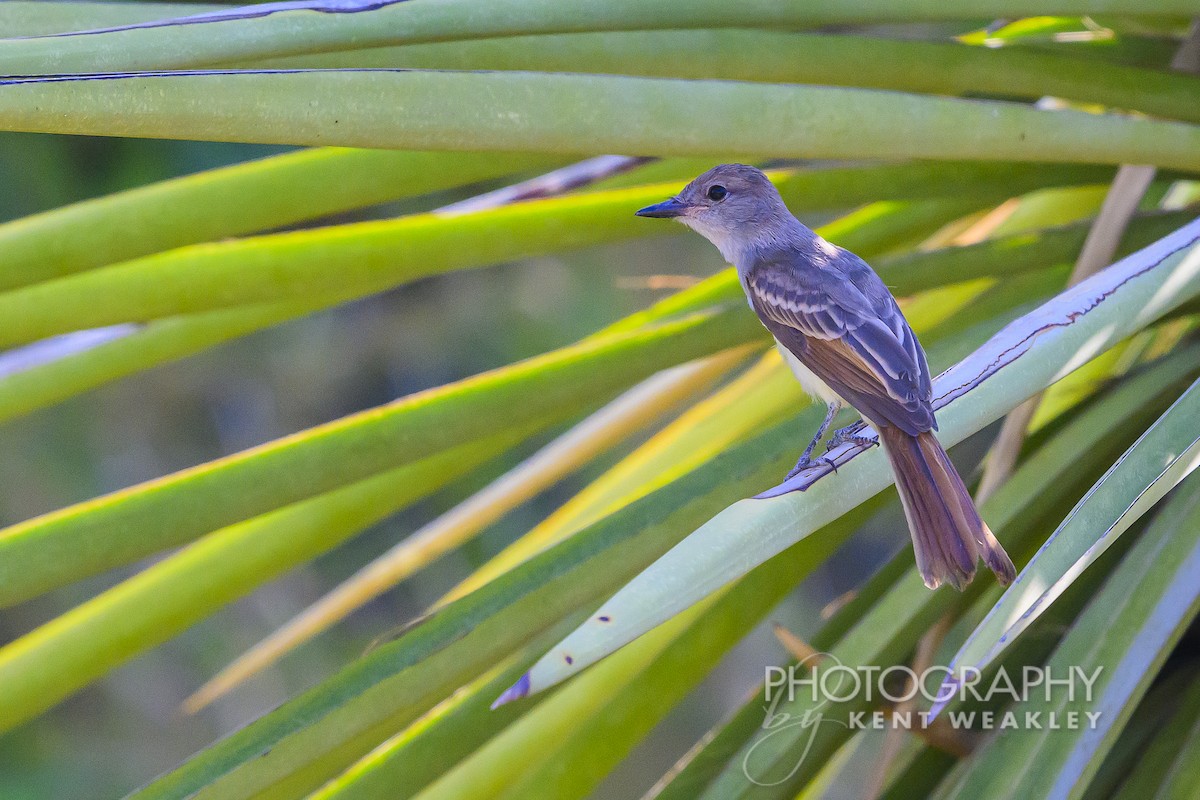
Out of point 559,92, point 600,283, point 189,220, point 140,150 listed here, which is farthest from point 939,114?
point 600,283

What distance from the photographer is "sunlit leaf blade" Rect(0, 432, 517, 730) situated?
148 cm

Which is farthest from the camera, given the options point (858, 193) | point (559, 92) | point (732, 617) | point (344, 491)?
point (858, 193)

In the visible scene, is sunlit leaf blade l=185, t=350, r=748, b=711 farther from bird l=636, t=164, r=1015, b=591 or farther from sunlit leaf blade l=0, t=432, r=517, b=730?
sunlit leaf blade l=0, t=432, r=517, b=730

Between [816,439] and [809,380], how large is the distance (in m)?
0.32

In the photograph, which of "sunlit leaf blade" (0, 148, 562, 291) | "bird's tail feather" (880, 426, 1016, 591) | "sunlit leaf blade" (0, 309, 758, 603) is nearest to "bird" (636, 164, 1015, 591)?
"bird's tail feather" (880, 426, 1016, 591)

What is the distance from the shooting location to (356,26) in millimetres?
1058

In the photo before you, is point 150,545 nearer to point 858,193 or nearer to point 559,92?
point 559,92

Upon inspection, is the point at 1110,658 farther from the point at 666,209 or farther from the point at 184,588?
the point at 184,588

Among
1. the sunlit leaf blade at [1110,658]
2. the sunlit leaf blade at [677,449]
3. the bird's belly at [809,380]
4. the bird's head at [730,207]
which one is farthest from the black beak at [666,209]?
the sunlit leaf blade at [1110,658]

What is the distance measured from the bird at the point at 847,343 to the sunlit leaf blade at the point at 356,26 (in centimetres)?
53

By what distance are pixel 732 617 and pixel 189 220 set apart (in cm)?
95

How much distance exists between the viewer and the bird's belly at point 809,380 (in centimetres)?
179

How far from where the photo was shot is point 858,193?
200 cm

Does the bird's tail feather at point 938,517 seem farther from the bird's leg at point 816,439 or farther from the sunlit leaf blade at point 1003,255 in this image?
the sunlit leaf blade at point 1003,255
